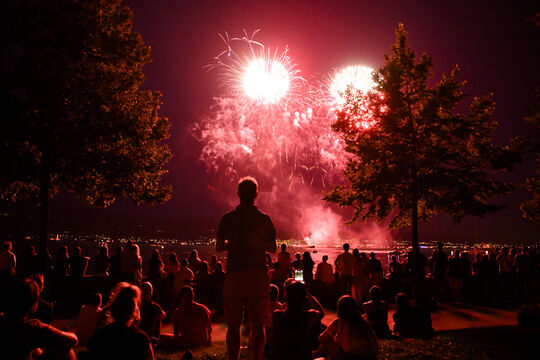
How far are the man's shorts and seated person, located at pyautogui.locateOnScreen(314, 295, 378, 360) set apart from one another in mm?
1193

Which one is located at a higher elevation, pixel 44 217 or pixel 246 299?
pixel 44 217

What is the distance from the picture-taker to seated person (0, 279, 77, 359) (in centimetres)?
361

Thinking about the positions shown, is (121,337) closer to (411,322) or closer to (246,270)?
(246,270)

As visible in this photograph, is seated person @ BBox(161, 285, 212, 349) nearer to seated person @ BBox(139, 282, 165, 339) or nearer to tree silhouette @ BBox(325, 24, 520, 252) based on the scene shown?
seated person @ BBox(139, 282, 165, 339)

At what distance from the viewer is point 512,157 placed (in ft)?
51.1

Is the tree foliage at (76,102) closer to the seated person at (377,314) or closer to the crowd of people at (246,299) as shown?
the crowd of people at (246,299)

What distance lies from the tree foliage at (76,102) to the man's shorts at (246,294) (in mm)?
9962

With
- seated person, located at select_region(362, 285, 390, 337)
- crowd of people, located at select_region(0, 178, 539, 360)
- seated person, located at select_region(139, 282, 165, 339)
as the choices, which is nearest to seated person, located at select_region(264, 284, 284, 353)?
crowd of people, located at select_region(0, 178, 539, 360)

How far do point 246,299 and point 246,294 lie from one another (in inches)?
6.4

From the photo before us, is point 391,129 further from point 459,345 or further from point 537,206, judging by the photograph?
point 459,345

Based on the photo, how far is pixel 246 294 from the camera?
15.5 ft

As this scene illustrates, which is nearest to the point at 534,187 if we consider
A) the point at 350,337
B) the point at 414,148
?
the point at 414,148

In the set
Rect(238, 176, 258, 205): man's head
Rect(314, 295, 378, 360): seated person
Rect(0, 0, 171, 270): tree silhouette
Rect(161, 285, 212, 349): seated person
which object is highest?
Rect(0, 0, 171, 270): tree silhouette

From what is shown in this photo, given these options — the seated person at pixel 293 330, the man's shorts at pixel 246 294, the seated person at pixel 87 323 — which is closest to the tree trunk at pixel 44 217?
the seated person at pixel 87 323
